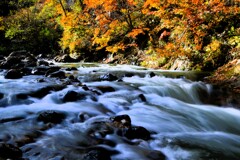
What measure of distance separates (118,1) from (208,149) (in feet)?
37.9

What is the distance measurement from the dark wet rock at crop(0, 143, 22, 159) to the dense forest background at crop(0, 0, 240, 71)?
27.1ft

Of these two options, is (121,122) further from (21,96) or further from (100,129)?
(21,96)

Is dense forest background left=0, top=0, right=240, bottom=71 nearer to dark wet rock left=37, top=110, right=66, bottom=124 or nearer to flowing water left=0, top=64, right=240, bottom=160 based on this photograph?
flowing water left=0, top=64, right=240, bottom=160

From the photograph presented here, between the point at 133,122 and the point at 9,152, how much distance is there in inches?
95.8

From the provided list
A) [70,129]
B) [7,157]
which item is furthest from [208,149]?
[7,157]

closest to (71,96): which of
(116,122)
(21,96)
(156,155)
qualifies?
(21,96)

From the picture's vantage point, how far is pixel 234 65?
29.2ft

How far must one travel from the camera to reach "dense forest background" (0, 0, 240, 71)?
10.6m

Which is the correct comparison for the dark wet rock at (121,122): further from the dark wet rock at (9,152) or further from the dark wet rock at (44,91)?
the dark wet rock at (44,91)

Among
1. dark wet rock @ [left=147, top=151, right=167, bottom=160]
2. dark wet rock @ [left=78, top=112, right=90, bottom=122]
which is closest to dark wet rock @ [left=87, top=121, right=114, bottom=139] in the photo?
dark wet rock @ [left=78, top=112, right=90, bottom=122]

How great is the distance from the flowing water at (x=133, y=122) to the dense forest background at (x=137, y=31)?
3.00 metres

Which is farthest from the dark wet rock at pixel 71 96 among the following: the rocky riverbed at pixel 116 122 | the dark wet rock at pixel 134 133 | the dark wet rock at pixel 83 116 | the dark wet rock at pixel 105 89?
the dark wet rock at pixel 134 133

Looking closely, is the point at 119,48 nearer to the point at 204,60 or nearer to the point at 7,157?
the point at 204,60

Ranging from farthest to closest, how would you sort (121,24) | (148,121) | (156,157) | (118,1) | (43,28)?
1. (43,28)
2. (121,24)
3. (118,1)
4. (148,121)
5. (156,157)
